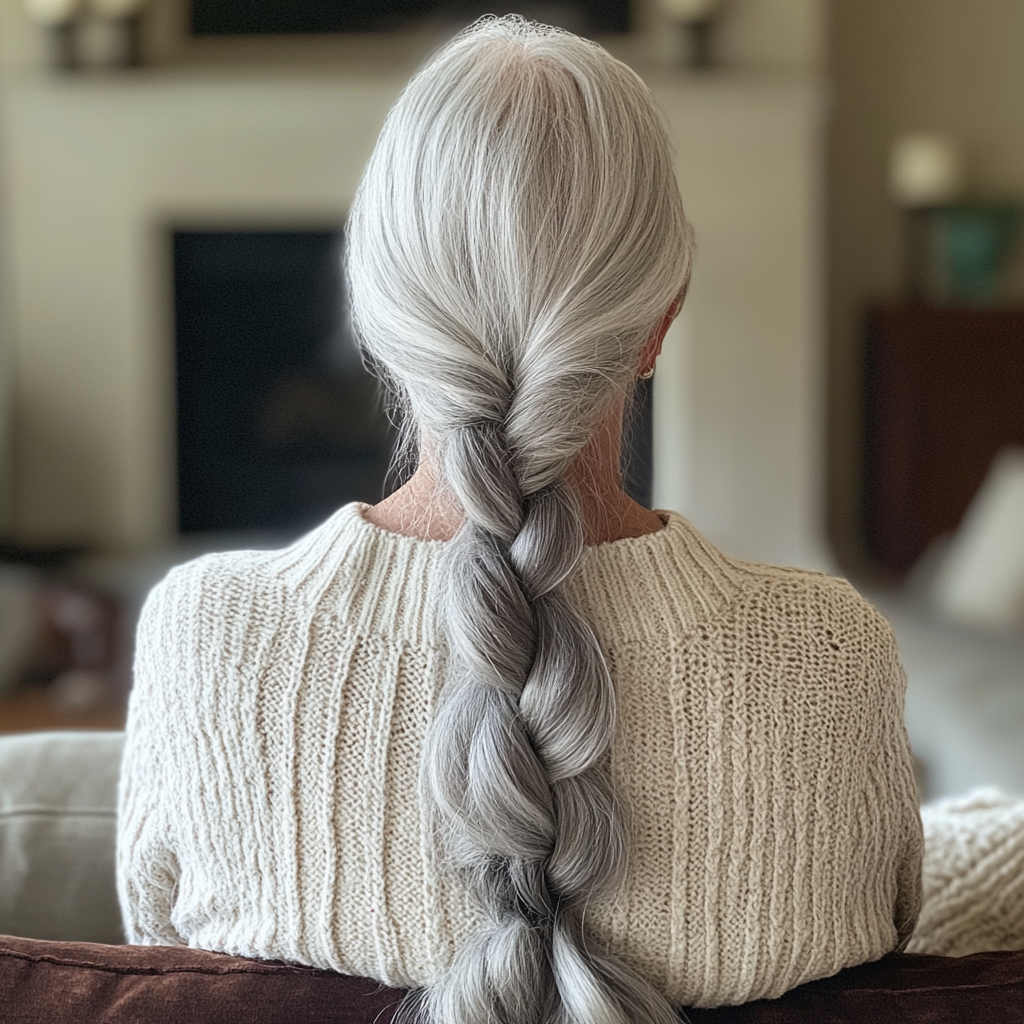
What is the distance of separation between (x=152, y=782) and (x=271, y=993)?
166 millimetres

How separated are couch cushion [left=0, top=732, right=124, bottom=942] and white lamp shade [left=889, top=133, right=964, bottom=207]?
3829 mm

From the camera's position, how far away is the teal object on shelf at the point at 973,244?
13.5 feet

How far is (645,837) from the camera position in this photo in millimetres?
691

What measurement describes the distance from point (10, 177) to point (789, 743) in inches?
156

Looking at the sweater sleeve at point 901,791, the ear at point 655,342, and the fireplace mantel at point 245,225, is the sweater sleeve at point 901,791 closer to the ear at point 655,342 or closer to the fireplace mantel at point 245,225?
the ear at point 655,342

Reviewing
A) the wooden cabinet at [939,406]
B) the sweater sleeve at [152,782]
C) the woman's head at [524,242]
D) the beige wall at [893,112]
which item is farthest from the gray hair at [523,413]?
the beige wall at [893,112]

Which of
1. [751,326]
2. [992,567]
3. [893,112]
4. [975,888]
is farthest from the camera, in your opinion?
[893,112]

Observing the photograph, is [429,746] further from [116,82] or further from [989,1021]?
[116,82]

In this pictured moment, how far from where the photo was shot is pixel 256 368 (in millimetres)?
4090

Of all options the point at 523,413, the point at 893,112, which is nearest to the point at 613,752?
the point at 523,413

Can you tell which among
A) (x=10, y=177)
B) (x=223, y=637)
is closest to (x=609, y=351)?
(x=223, y=637)

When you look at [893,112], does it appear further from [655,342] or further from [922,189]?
[655,342]

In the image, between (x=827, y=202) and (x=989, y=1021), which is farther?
(x=827, y=202)

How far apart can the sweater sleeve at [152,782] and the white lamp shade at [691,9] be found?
11.8 ft
